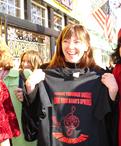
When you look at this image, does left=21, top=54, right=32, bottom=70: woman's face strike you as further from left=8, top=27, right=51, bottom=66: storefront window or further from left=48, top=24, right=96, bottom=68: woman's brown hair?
left=48, top=24, right=96, bottom=68: woman's brown hair

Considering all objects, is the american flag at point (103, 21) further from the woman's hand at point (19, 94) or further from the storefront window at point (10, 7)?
the woman's hand at point (19, 94)

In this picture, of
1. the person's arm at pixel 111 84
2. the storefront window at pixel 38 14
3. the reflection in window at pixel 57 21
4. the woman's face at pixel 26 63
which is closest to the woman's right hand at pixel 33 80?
the person's arm at pixel 111 84

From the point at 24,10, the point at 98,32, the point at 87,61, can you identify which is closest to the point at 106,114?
the point at 87,61

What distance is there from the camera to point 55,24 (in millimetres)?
7695

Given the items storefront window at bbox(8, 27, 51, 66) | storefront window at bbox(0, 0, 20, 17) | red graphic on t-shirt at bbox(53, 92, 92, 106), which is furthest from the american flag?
red graphic on t-shirt at bbox(53, 92, 92, 106)

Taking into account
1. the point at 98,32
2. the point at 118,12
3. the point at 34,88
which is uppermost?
the point at 118,12

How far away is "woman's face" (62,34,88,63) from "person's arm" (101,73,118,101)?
0.94ft

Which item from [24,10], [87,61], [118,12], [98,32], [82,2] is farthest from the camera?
[118,12]

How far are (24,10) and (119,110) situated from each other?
3922 mm

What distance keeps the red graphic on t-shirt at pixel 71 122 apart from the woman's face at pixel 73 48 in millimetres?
397

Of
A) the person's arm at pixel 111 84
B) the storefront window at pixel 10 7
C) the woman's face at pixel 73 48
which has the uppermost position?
the storefront window at pixel 10 7

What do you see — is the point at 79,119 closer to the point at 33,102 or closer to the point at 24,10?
the point at 33,102

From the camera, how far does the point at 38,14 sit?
677 centimetres

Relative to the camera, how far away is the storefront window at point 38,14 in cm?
652
